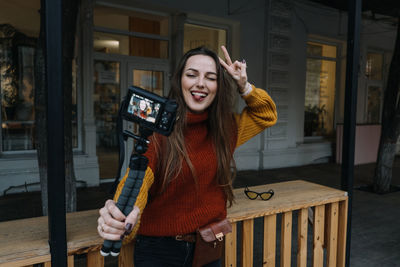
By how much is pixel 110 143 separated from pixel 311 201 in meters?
6.87

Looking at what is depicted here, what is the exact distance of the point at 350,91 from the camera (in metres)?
2.44

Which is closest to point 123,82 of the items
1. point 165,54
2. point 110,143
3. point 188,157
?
point 165,54

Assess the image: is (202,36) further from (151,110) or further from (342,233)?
(151,110)

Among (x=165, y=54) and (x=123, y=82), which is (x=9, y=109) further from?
(x=165, y=54)

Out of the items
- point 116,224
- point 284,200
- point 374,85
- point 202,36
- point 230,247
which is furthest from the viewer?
point 374,85

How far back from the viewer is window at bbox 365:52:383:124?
10258 mm

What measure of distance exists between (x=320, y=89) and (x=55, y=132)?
927 cm

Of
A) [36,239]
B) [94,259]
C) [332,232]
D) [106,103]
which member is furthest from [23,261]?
[106,103]

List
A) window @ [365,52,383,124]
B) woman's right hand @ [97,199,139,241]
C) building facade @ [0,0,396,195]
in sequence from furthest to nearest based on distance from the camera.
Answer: window @ [365,52,383,124]
building facade @ [0,0,396,195]
woman's right hand @ [97,199,139,241]

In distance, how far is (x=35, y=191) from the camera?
559cm

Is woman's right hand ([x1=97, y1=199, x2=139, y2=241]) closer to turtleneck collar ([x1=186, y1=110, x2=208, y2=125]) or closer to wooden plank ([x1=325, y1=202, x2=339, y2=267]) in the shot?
turtleneck collar ([x1=186, y1=110, x2=208, y2=125])

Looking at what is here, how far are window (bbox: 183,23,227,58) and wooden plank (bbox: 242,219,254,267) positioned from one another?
5530mm

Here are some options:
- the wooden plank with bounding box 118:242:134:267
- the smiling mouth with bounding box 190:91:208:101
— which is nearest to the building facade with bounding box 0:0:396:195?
the wooden plank with bounding box 118:242:134:267

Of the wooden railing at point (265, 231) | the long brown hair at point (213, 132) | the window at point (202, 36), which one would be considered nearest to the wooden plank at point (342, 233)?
the wooden railing at point (265, 231)
